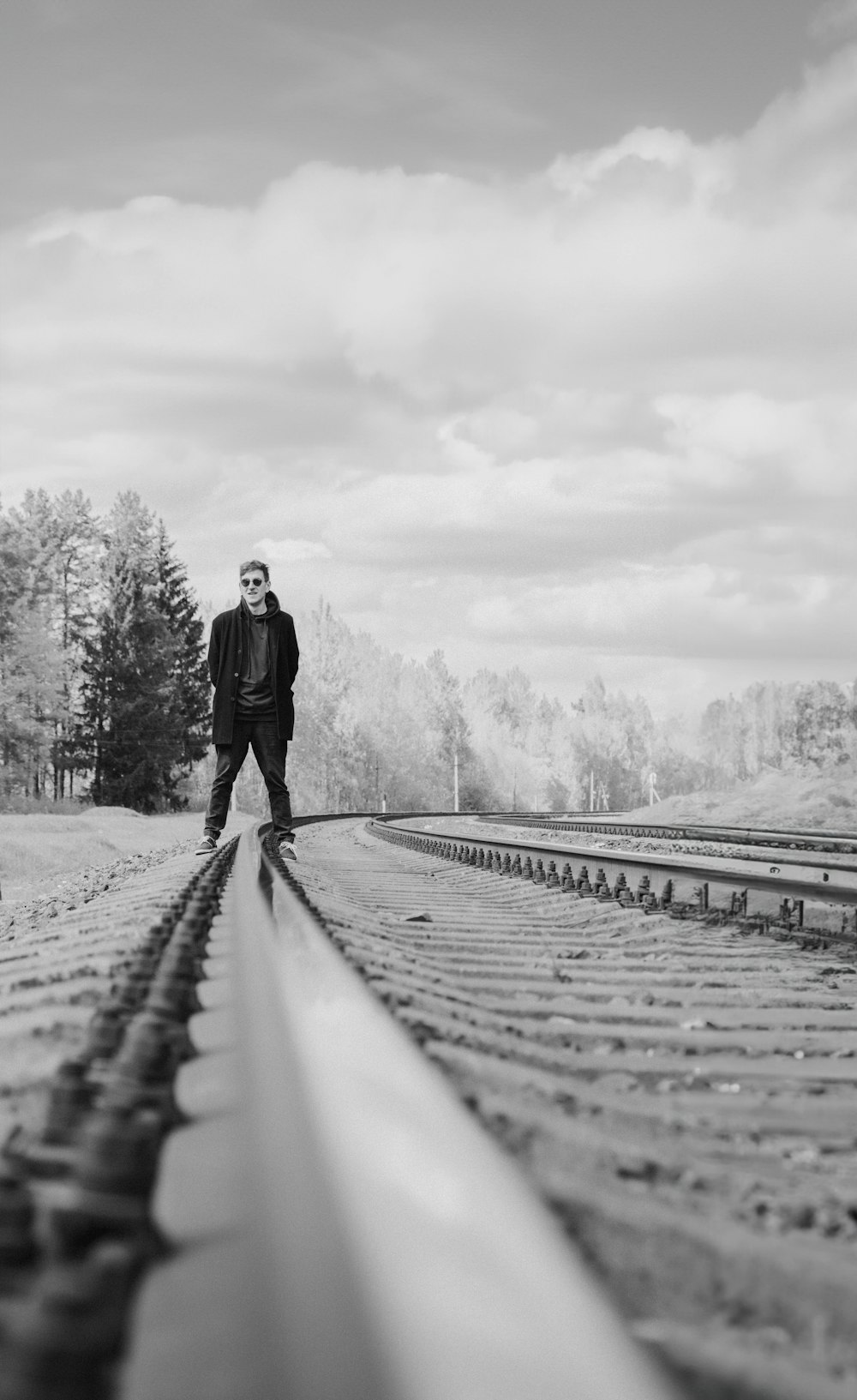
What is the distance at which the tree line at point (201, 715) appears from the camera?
4975 centimetres

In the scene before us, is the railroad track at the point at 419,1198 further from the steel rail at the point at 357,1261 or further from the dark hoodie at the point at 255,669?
the dark hoodie at the point at 255,669

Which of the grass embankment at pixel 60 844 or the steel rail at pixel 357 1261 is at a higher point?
the steel rail at pixel 357 1261

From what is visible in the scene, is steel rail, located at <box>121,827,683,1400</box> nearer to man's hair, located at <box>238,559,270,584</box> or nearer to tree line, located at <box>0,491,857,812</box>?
man's hair, located at <box>238,559,270,584</box>

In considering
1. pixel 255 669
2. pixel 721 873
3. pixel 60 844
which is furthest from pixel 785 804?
A: pixel 721 873

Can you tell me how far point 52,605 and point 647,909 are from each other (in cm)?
5756

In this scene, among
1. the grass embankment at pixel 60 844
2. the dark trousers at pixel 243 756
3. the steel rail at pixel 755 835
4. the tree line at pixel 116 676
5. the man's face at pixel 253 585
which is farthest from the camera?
the tree line at pixel 116 676

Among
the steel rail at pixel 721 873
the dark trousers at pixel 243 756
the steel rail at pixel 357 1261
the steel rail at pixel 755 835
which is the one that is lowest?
Result: the steel rail at pixel 755 835

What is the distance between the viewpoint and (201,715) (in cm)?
5353

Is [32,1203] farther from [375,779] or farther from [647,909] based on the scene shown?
[375,779]

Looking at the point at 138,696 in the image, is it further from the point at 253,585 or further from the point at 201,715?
the point at 253,585

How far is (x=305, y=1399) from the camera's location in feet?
2.67

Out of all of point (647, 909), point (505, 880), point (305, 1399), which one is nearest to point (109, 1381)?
point (305, 1399)

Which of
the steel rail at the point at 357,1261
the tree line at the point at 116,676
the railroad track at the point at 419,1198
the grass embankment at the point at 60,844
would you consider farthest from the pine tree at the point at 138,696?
the steel rail at the point at 357,1261

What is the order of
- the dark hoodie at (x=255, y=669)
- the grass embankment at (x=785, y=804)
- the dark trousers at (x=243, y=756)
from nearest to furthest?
the dark hoodie at (x=255, y=669) → the dark trousers at (x=243, y=756) → the grass embankment at (x=785, y=804)
